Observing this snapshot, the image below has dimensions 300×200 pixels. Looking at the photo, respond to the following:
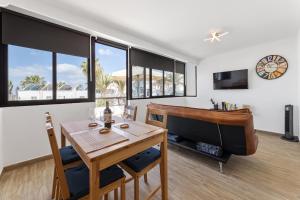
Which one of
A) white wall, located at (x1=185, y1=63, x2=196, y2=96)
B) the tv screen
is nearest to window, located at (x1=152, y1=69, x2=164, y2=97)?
white wall, located at (x1=185, y1=63, x2=196, y2=96)

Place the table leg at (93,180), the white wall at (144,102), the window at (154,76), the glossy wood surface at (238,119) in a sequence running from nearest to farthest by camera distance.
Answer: the table leg at (93,180), the glossy wood surface at (238,119), the white wall at (144,102), the window at (154,76)

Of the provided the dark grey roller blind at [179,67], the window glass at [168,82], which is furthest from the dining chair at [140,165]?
the dark grey roller blind at [179,67]

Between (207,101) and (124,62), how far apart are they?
362 centimetres

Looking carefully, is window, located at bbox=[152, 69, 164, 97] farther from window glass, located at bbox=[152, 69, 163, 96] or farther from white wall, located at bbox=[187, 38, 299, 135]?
white wall, located at bbox=[187, 38, 299, 135]

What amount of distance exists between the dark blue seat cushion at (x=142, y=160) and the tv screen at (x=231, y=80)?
4.15 metres

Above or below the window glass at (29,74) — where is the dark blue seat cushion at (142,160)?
below

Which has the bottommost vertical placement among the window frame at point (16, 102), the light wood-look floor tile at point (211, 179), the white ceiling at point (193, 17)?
the light wood-look floor tile at point (211, 179)

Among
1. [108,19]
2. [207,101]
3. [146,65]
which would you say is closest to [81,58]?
[108,19]

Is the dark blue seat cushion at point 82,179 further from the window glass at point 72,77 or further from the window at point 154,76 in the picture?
the window at point 154,76

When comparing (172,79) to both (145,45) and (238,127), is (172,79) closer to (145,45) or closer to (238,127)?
(145,45)

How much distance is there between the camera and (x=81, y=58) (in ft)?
9.82

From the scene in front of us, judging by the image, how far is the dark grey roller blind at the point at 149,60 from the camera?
13.1ft

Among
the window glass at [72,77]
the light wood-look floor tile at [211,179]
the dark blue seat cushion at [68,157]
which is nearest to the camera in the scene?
the dark blue seat cushion at [68,157]

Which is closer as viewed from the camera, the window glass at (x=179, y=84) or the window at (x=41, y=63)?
the window at (x=41, y=63)
